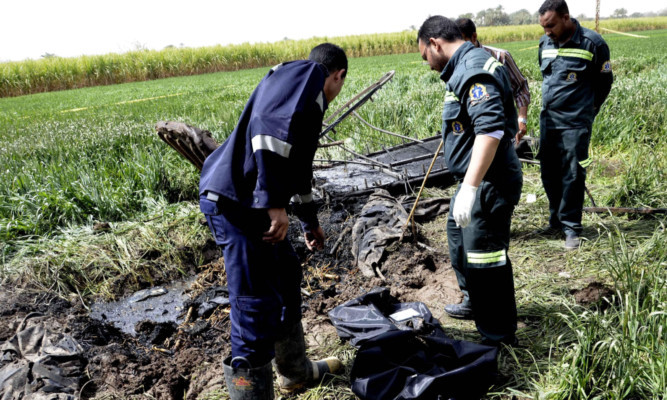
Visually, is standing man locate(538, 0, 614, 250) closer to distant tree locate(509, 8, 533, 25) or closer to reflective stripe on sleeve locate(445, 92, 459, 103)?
reflective stripe on sleeve locate(445, 92, 459, 103)

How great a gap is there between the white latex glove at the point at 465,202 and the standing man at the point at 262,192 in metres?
0.78

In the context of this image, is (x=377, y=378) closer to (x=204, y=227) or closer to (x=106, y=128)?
(x=204, y=227)

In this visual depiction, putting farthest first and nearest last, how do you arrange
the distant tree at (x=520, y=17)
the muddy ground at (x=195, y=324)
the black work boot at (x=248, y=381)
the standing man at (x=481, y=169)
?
the distant tree at (x=520, y=17), the muddy ground at (x=195, y=324), the standing man at (x=481, y=169), the black work boot at (x=248, y=381)

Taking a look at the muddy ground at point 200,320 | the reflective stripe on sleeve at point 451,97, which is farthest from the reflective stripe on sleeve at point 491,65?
the muddy ground at point 200,320

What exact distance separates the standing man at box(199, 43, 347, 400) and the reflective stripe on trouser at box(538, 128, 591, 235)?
2534mm

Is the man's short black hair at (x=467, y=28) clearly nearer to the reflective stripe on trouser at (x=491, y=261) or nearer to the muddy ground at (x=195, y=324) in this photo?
the muddy ground at (x=195, y=324)

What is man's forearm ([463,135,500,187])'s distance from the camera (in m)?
2.12

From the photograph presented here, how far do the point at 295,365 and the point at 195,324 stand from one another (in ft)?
3.95

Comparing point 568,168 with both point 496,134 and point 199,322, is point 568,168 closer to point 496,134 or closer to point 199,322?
point 496,134

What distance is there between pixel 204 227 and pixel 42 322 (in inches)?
62.0

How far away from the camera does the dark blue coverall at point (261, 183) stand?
175cm

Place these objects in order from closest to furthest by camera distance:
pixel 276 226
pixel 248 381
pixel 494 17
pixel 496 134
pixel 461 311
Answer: pixel 276 226
pixel 248 381
pixel 496 134
pixel 461 311
pixel 494 17

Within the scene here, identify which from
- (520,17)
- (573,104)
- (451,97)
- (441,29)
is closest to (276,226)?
(451,97)

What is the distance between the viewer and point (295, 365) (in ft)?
7.69
